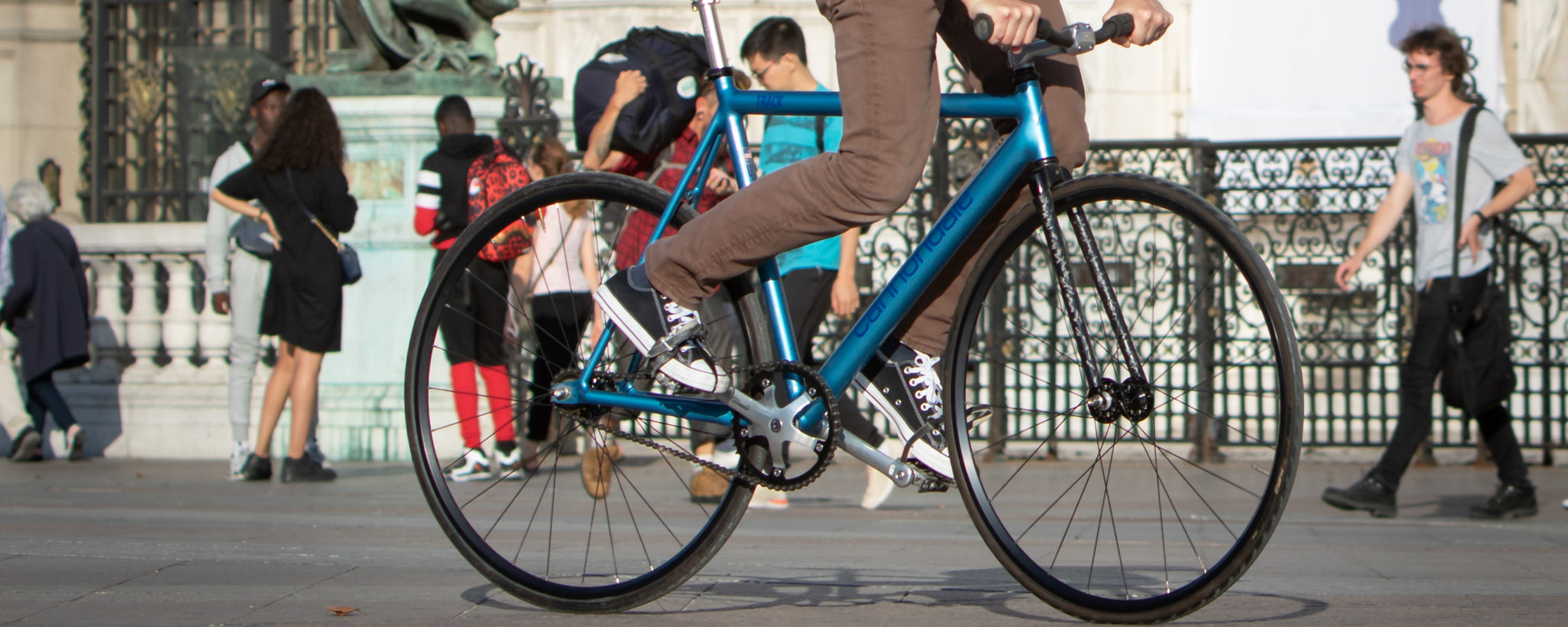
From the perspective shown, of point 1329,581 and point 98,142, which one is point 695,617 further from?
point 98,142

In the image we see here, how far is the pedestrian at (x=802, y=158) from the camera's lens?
6.68 meters

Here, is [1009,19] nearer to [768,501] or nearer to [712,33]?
[712,33]

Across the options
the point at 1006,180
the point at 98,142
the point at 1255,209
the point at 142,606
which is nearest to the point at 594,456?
the point at 142,606

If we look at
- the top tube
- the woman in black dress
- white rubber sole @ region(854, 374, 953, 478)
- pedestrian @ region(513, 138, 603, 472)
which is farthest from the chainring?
the woman in black dress

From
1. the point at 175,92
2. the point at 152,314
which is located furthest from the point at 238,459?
the point at 175,92

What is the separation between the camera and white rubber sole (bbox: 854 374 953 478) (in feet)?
12.2

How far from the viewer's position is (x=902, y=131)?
137 inches

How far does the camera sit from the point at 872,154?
3482mm

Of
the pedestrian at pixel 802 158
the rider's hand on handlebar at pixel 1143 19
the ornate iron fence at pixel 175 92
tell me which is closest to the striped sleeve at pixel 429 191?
the pedestrian at pixel 802 158

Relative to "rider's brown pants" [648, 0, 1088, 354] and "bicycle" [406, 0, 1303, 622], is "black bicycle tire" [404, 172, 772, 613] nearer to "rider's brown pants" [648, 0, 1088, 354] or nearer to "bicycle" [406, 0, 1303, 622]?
"bicycle" [406, 0, 1303, 622]

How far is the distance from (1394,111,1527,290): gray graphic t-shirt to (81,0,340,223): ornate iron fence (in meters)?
9.78

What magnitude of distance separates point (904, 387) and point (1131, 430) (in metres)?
0.48

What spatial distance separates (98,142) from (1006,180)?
12761 millimetres

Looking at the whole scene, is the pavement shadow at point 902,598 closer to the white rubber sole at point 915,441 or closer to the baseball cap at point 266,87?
the white rubber sole at point 915,441
